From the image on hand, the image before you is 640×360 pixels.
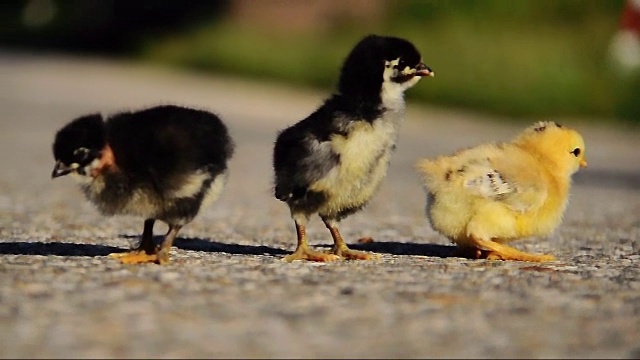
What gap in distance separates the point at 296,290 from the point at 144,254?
125cm

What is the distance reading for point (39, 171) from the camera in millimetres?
12820

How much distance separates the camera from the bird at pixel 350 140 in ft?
22.0

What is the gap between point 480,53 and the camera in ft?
83.4

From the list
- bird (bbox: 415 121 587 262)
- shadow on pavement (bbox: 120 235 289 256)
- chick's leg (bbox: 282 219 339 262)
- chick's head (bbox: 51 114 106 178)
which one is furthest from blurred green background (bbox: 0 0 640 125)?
chick's head (bbox: 51 114 106 178)

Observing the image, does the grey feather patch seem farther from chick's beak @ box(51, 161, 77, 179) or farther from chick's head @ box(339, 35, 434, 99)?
chick's beak @ box(51, 161, 77, 179)

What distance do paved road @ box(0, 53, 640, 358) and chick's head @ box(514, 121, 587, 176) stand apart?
54 centimetres

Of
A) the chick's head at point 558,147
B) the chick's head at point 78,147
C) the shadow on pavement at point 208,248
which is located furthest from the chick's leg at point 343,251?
the chick's head at point 78,147

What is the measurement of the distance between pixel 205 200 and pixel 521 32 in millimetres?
21037

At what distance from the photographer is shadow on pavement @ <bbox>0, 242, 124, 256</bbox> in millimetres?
6938

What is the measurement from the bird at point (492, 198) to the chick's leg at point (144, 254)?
1572mm

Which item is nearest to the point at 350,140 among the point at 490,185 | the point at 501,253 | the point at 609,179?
the point at 490,185

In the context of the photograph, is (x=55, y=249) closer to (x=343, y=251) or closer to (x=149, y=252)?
(x=149, y=252)

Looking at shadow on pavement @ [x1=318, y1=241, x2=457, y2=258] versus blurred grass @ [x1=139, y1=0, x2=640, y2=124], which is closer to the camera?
shadow on pavement @ [x1=318, y1=241, x2=457, y2=258]

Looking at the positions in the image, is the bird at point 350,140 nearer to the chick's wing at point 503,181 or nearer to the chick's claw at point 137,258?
the chick's wing at point 503,181
